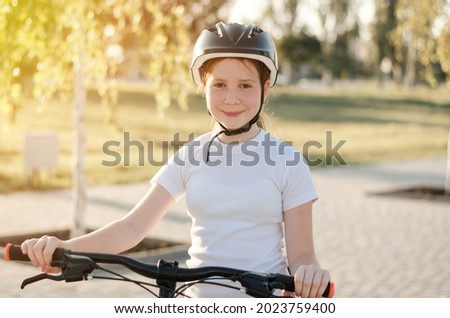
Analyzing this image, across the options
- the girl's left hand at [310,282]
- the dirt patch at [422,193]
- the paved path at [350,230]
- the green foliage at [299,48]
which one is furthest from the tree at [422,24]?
the green foliage at [299,48]

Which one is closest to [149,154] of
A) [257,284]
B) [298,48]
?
[257,284]

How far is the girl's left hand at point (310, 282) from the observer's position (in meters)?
2.75

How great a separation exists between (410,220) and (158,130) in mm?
21341

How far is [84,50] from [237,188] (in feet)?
21.2

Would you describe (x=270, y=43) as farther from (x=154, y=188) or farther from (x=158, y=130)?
(x=158, y=130)

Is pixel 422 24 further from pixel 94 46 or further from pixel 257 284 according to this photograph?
pixel 257 284

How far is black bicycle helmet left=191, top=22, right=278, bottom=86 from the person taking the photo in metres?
3.28

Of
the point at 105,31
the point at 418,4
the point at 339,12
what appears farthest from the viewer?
the point at 339,12

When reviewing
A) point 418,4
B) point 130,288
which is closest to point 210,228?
point 130,288

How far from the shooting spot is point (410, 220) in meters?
12.5

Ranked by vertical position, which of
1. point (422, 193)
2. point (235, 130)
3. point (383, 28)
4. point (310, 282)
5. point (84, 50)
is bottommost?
point (422, 193)

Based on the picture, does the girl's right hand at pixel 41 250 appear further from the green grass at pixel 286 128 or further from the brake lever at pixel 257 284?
the green grass at pixel 286 128

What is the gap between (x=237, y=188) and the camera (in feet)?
10.8

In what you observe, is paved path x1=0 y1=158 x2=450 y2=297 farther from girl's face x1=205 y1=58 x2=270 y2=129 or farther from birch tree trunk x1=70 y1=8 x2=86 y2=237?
girl's face x1=205 y1=58 x2=270 y2=129
